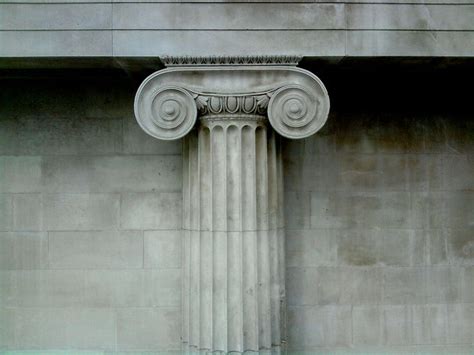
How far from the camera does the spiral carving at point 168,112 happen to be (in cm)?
482

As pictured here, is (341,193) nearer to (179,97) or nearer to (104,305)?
(179,97)

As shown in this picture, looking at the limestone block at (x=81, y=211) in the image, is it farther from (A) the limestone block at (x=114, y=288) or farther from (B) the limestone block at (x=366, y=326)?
(B) the limestone block at (x=366, y=326)

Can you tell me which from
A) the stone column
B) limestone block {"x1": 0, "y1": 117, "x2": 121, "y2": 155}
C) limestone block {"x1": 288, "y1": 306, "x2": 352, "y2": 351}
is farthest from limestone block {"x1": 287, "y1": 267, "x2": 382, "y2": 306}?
limestone block {"x1": 0, "y1": 117, "x2": 121, "y2": 155}

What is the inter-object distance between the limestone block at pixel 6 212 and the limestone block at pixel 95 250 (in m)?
0.71

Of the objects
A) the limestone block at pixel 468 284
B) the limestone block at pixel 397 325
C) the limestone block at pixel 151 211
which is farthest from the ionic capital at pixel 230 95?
the limestone block at pixel 468 284

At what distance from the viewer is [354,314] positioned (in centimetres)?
640

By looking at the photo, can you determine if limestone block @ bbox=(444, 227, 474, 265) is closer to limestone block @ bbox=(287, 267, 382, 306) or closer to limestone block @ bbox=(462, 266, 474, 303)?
limestone block @ bbox=(462, 266, 474, 303)

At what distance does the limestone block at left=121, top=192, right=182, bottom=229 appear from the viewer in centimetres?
634

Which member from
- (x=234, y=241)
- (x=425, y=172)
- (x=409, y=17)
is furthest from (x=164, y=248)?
(x=409, y=17)

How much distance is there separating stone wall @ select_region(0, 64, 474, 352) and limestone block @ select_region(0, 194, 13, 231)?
2cm

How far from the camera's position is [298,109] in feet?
15.9

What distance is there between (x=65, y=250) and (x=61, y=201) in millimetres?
786

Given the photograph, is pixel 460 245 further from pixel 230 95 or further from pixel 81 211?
pixel 81 211

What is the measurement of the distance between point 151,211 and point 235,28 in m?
3.10
